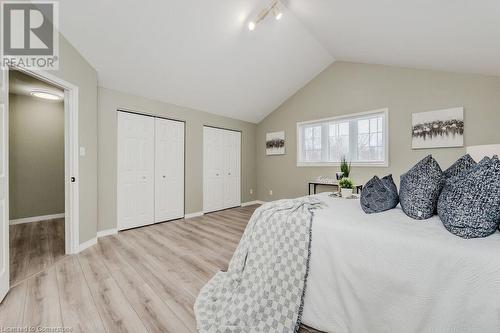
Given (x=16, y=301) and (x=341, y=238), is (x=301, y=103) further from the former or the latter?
(x=16, y=301)

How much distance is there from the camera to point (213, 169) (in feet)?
15.9

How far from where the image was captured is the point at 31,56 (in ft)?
6.72

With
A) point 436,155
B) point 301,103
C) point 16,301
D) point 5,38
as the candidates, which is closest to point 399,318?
point 16,301

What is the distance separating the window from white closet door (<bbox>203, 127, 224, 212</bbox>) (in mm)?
1880

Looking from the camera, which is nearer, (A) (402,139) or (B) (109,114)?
(B) (109,114)

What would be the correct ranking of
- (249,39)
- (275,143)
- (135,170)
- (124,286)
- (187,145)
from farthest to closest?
(275,143) < (187,145) < (135,170) < (249,39) < (124,286)

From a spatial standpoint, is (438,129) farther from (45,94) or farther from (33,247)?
(45,94)

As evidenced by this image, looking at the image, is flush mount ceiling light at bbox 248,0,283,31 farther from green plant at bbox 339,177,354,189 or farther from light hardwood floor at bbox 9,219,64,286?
light hardwood floor at bbox 9,219,64,286

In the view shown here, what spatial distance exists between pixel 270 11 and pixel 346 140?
2.76 metres

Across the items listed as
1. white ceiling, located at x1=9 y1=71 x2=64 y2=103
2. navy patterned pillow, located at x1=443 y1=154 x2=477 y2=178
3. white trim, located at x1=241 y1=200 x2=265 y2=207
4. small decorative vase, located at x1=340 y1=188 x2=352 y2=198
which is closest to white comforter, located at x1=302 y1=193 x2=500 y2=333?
navy patterned pillow, located at x1=443 y1=154 x2=477 y2=178

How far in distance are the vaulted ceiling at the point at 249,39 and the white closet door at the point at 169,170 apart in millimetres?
555

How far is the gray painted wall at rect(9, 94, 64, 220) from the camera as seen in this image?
3.88 meters

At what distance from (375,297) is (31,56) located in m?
3.46

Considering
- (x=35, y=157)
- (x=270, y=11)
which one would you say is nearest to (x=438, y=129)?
(x=270, y=11)
